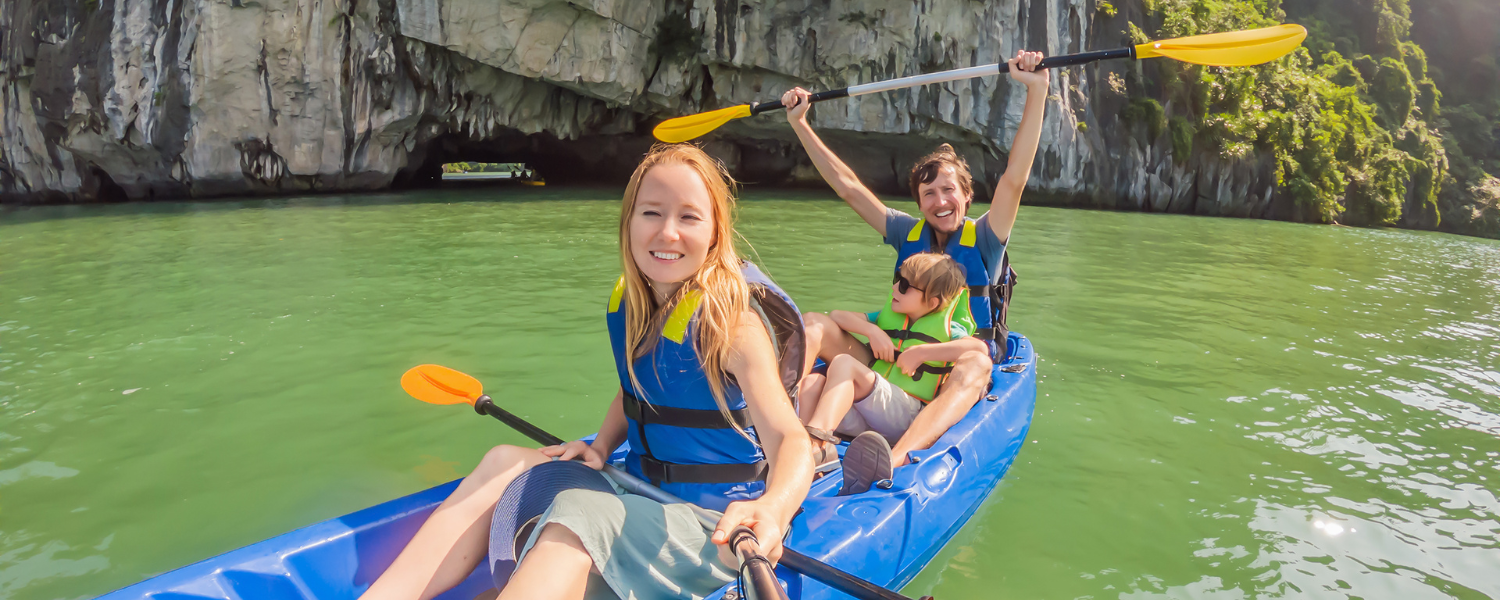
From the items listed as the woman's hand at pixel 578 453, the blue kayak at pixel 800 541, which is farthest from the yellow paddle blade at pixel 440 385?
Result: the woman's hand at pixel 578 453

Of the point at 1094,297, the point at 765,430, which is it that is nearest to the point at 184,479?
the point at 765,430

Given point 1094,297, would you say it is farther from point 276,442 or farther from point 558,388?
point 276,442

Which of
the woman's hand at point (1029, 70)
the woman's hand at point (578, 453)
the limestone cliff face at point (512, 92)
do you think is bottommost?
the woman's hand at point (578, 453)

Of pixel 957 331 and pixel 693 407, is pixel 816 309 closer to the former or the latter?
pixel 957 331

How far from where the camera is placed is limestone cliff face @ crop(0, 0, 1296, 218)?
39.8 ft

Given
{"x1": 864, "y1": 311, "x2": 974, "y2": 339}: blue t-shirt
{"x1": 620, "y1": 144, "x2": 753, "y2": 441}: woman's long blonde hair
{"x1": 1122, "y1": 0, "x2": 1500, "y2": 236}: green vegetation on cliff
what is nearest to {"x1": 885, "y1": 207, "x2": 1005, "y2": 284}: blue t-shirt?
{"x1": 864, "y1": 311, "x2": 974, "y2": 339}: blue t-shirt

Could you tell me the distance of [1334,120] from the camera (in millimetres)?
19562

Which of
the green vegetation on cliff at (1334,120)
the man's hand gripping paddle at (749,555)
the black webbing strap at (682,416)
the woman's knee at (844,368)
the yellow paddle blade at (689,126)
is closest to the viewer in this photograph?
the man's hand gripping paddle at (749,555)

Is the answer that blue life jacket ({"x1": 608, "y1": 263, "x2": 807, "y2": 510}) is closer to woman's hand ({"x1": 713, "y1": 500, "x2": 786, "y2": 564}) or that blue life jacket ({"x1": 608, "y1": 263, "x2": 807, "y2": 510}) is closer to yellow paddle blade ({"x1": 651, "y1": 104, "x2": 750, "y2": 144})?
woman's hand ({"x1": 713, "y1": 500, "x2": 786, "y2": 564})

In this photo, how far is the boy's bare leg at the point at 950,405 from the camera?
2.59m

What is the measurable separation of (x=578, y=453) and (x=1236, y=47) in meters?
3.39

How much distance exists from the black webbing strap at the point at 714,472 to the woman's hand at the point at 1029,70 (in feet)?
6.61

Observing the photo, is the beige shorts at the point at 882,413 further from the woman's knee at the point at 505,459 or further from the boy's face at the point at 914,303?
the woman's knee at the point at 505,459

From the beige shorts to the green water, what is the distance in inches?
16.9
